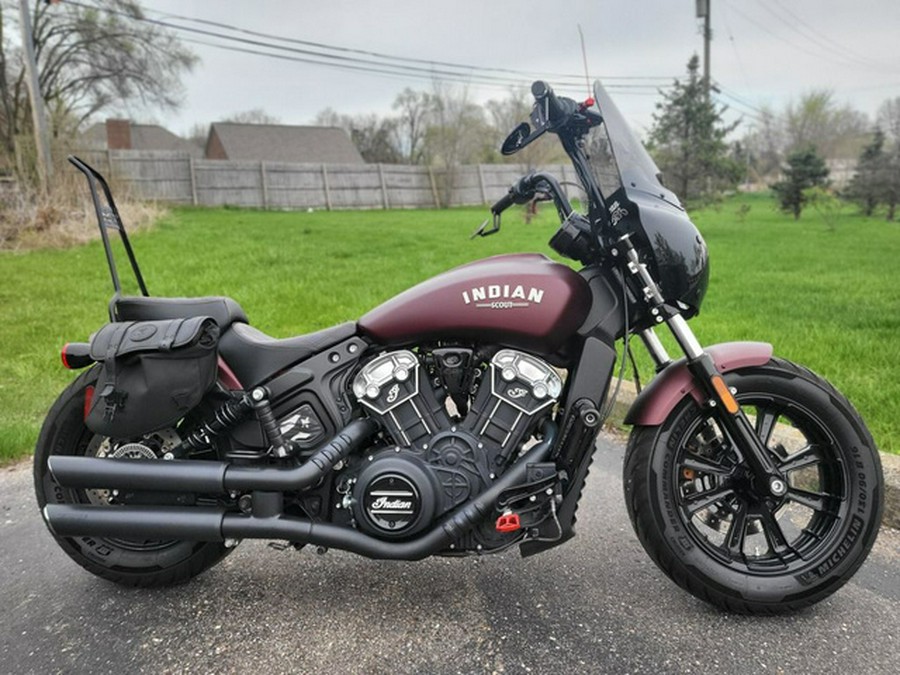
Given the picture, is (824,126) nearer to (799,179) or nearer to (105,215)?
(799,179)

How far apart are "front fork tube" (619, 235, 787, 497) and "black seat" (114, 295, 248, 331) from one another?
1405mm

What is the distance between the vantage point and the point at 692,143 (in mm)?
19828

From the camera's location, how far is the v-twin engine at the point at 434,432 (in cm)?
217

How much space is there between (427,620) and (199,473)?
0.91m

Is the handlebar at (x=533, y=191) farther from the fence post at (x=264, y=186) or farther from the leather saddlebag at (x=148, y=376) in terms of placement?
the fence post at (x=264, y=186)

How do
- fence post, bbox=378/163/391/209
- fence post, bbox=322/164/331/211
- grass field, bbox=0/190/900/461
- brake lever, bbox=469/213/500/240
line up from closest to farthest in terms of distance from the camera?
brake lever, bbox=469/213/500/240 → grass field, bbox=0/190/900/461 → fence post, bbox=322/164/331/211 → fence post, bbox=378/163/391/209

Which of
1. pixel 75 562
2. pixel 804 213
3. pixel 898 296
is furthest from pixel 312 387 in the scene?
pixel 804 213

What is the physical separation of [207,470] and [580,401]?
125 cm

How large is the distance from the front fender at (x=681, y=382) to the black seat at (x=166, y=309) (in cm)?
150

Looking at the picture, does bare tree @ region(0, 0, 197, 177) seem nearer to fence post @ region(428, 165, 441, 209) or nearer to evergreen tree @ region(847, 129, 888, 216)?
fence post @ region(428, 165, 441, 209)

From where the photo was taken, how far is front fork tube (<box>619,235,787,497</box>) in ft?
7.24

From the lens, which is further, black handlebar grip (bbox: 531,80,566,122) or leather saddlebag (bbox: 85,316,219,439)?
black handlebar grip (bbox: 531,80,566,122)

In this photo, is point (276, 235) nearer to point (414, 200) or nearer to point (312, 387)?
point (312, 387)

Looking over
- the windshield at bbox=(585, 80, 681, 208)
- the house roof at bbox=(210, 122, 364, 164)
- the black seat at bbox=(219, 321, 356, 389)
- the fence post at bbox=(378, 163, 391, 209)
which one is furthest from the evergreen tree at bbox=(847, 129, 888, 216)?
the house roof at bbox=(210, 122, 364, 164)
